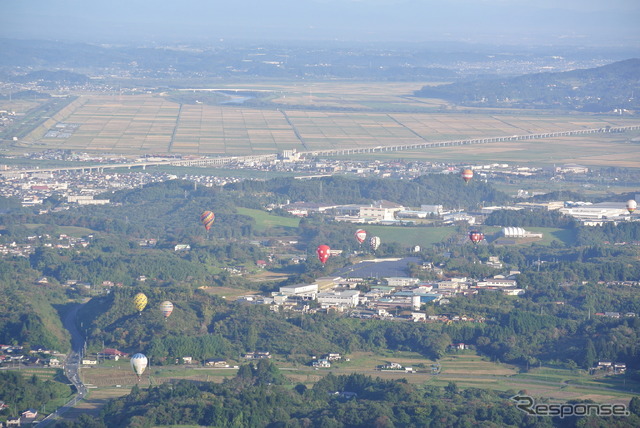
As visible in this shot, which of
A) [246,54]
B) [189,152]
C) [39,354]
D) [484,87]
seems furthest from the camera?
[246,54]

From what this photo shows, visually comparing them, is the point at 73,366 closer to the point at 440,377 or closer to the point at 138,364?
the point at 138,364

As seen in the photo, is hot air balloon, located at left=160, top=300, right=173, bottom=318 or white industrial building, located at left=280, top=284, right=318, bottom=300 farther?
white industrial building, located at left=280, top=284, right=318, bottom=300

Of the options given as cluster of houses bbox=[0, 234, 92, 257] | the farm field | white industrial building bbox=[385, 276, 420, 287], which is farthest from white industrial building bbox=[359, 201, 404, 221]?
the farm field

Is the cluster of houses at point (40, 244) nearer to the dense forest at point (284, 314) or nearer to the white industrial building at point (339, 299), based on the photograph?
the dense forest at point (284, 314)

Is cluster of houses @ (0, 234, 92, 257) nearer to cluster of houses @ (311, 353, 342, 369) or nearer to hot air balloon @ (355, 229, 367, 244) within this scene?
hot air balloon @ (355, 229, 367, 244)

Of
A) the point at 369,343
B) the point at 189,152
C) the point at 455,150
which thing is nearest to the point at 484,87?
the point at 455,150

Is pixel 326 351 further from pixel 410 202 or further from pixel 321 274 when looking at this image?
pixel 410 202

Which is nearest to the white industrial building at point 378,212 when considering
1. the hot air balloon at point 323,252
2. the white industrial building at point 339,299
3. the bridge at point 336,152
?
the hot air balloon at point 323,252
